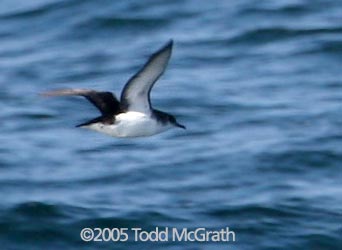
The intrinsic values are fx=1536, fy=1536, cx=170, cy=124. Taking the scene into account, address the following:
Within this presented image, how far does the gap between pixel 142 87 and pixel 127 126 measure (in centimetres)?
29

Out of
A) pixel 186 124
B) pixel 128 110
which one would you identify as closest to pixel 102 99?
pixel 128 110

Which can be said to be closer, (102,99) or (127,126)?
(127,126)

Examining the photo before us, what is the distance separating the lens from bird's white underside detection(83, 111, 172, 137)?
10.4 meters

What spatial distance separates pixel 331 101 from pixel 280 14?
323 centimetres

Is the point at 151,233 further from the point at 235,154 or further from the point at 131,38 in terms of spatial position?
the point at 131,38

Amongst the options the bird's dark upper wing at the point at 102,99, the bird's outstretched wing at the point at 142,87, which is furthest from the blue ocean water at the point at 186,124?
the bird's outstretched wing at the point at 142,87

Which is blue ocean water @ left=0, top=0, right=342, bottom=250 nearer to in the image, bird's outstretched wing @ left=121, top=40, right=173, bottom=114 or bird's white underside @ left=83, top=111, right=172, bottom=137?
bird's white underside @ left=83, top=111, right=172, bottom=137

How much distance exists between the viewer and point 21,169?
16.0m

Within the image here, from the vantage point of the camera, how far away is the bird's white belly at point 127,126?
1038 cm

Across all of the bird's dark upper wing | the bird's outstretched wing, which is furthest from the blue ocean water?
the bird's outstretched wing

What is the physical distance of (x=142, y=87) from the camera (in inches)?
407

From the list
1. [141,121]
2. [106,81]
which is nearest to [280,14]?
[106,81]

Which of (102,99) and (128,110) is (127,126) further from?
(102,99)

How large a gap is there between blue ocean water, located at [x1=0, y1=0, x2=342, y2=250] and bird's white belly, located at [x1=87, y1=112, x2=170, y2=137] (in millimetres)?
3137
